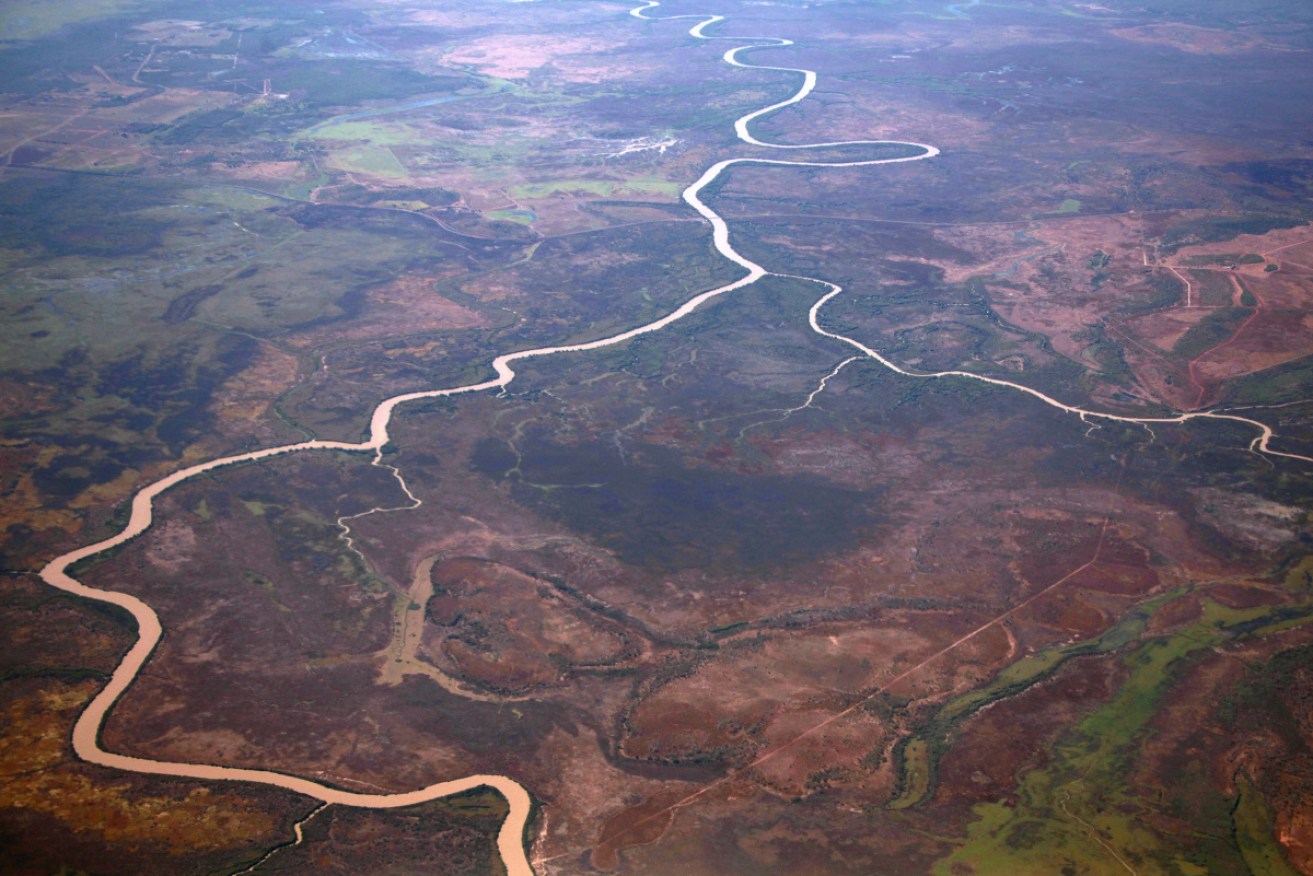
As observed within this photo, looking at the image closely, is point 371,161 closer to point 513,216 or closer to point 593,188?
point 513,216

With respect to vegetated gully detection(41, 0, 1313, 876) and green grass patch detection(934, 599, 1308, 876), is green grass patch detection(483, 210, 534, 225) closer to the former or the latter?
vegetated gully detection(41, 0, 1313, 876)

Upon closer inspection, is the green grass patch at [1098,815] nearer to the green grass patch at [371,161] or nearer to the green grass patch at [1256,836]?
the green grass patch at [1256,836]

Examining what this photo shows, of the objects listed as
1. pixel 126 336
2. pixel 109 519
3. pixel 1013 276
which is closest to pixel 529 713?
pixel 109 519

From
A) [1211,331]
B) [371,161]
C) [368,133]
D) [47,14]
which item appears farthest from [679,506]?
[47,14]

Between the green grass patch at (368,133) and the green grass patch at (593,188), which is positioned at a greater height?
the green grass patch at (368,133)

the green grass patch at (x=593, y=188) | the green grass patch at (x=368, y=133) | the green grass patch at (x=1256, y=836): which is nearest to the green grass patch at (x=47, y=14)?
the green grass patch at (x=368, y=133)

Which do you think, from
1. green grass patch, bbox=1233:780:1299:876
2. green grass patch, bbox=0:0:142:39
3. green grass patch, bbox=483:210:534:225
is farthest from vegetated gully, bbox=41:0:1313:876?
green grass patch, bbox=0:0:142:39

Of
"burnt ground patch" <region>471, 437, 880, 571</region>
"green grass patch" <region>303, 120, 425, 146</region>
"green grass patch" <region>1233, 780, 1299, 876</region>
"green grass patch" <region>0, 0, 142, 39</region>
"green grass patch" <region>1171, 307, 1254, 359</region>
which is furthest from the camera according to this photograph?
"green grass patch" <region>0, 0, 142, 39</region>

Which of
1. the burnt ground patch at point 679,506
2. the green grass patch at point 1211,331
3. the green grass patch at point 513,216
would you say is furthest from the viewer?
the green grass patch at point 513,216

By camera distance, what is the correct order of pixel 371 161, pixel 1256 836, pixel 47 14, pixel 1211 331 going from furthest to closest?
pixel 47 14 < pixel 371 161 < pixel 1211 331 < pixel 1256 836
